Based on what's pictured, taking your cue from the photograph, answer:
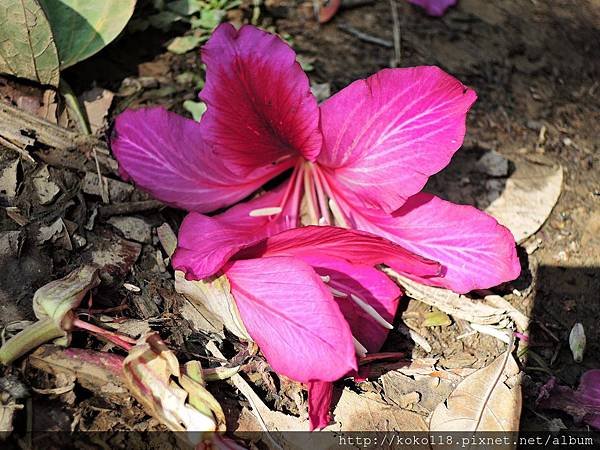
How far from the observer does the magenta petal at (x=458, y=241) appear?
1721 mm

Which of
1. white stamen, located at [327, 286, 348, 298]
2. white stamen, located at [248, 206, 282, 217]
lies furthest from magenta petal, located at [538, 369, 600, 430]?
white stamen, located at [248, 206, 282, 217]

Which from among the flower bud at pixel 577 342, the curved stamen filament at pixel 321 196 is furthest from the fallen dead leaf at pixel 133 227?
the flower bud at pixel 577 342

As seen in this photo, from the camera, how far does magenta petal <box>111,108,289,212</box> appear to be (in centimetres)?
185

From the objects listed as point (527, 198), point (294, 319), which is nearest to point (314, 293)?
point (294, 319)

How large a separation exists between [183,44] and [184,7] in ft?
0.42

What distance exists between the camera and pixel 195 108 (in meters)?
2.19

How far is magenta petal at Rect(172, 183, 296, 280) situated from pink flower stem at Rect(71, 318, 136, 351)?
0.66 feet

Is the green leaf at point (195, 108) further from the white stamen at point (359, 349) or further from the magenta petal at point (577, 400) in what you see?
the magenta petal at point (577, 400)

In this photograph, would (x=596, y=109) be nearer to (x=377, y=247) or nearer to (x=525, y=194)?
(x=525, y=194)

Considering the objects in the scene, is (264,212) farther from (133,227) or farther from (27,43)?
(27,43)

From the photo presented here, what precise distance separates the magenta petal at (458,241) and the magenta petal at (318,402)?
1.36 ft

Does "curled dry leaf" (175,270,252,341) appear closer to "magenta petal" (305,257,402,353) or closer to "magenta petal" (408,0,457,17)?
"magenta petal" (305,257,402,353)

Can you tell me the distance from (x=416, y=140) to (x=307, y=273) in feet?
1.49

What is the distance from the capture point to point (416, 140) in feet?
5.61
